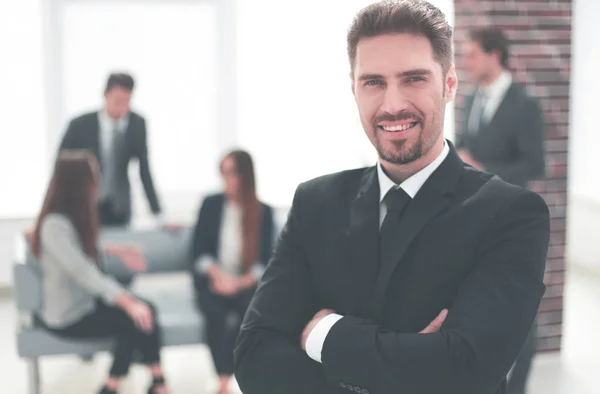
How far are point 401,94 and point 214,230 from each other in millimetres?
3188

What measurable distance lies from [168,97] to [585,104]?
11.8 ft

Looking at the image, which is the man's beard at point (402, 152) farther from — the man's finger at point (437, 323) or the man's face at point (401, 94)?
the man's finger at point (437, 323)

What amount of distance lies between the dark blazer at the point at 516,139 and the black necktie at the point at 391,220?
8.49 ft

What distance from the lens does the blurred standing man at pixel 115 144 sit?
194 inches

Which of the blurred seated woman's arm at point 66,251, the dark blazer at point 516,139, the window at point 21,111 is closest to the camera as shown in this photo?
the blurred seated woman's arm at point 66,251

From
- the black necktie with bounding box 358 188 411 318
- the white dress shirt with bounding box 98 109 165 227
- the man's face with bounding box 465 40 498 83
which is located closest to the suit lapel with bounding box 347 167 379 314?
the black necktie with bounding box 358 188 411 318

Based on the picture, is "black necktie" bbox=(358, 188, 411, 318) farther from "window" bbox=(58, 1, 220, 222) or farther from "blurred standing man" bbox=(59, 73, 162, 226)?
"window" bbox=(58, 1, 220, 222)

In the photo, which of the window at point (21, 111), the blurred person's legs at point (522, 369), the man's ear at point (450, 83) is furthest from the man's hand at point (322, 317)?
the window at point (21, 111)

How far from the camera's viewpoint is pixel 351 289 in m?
1.63

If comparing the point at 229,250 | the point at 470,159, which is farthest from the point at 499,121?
the point at 229,250

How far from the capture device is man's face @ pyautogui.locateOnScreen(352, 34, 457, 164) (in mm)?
1486

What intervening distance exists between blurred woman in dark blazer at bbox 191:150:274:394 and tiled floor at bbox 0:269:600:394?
528 mm

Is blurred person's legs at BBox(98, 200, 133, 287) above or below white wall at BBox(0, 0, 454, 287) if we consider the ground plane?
below

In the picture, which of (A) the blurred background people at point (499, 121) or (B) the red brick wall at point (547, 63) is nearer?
(A) the blurred background people at point (499, 121)
